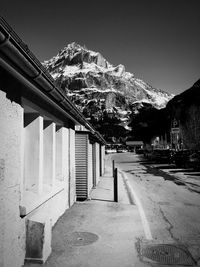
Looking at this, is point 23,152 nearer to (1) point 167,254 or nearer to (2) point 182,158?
(1) point 167,254

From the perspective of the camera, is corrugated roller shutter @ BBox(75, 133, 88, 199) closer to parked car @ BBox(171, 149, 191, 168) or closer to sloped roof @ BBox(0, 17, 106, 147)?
sloped roof @ BBox(0, 17, 106, 147)

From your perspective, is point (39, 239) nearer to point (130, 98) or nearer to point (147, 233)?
point (147, 233)

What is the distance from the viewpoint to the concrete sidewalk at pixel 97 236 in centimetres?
457

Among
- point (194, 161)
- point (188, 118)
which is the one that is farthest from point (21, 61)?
point (188, 118)

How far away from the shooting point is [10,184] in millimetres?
3932

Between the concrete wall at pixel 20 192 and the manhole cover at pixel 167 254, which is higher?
the concrete wall at pixel 20 192

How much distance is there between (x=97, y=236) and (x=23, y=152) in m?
2.65

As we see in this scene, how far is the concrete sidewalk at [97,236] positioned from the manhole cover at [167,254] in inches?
10.4

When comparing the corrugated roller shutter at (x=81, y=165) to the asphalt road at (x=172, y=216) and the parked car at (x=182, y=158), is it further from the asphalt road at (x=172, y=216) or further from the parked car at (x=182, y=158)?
the parked car at (x=182, y=158)

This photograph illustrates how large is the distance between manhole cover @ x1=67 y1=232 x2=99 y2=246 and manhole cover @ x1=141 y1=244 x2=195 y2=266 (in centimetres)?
117

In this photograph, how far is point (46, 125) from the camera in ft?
22.0

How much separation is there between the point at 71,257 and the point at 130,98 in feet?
617

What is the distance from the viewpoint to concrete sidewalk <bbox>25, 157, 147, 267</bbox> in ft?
15.0

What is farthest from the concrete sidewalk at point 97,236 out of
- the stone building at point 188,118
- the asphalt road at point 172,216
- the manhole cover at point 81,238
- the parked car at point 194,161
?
the stone building at point 188,118
